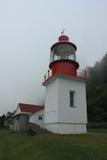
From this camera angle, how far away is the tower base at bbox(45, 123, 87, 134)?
629 inches

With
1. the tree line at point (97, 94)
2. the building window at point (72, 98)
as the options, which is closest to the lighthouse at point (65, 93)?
the building window at point (72, 98)

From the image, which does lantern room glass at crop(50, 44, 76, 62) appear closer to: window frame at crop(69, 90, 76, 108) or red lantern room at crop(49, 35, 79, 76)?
red lantern room at crop(49, 35, 79, 76)

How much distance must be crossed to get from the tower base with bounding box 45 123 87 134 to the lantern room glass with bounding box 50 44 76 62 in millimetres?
5576

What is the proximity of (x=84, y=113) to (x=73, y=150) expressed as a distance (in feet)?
26.6

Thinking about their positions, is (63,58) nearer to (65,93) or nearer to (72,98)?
(65,93)

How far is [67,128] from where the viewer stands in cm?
1614

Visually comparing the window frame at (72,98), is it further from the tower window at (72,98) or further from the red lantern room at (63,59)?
the red lantern room at (63,59)

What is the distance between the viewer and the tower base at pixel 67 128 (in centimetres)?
1598

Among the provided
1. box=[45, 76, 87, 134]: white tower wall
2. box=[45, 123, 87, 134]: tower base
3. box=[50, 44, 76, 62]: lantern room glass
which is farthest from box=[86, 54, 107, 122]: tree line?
box=[50, 44, 76, 62]: lantern room glass

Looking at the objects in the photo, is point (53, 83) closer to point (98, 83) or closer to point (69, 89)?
point (69, 89)

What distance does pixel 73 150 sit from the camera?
364 inches

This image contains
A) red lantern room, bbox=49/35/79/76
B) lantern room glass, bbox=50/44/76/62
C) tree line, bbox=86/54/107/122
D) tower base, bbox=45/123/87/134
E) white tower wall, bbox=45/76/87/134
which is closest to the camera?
tower base, bbox=45/123/87/134

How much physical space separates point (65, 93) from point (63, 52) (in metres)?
3.74

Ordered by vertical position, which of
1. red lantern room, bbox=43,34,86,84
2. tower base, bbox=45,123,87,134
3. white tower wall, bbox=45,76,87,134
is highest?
red lantern room, bbox=43,34,86,84
